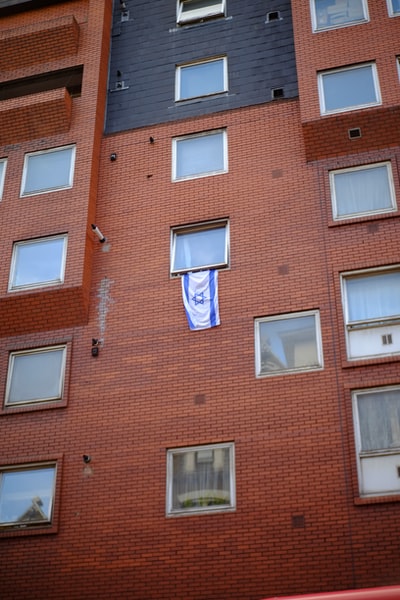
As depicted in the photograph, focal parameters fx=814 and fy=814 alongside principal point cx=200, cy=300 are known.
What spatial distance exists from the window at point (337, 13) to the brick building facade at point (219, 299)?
0.10 meters

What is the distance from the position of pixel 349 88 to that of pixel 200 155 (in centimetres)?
418

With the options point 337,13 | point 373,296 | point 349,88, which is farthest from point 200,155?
point 373,296

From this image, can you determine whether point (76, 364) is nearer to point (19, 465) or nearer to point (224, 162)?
point (19, 465)

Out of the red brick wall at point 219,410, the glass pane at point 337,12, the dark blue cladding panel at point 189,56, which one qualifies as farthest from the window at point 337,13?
the red brick wall at point 219,410

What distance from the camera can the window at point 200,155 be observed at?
21.2 m

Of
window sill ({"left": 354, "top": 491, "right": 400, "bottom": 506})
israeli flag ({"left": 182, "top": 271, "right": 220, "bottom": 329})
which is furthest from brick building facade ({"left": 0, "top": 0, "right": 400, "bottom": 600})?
israeli flag ({"left": 182, "top": 271, "right": 220, "bottom": 329})

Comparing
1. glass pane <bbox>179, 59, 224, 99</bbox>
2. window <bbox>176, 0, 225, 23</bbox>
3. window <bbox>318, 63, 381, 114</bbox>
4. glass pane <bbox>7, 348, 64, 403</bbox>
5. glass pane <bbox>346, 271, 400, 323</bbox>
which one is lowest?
glass pane <bbox>7, 348, 64, 403</bbox>

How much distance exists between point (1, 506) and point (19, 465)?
0.97 m

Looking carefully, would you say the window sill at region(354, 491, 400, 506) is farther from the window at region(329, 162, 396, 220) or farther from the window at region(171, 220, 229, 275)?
the window at region(329, 162, 396, 220)

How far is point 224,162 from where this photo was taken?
2111 centimetres

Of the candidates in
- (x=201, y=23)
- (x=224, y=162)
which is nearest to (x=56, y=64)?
(x=201, y=23)

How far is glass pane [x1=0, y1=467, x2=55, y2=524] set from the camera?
17.9m

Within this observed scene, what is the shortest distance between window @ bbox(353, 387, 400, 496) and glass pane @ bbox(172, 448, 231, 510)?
282cm

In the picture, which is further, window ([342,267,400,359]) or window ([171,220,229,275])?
window ([171,220,229,275])
